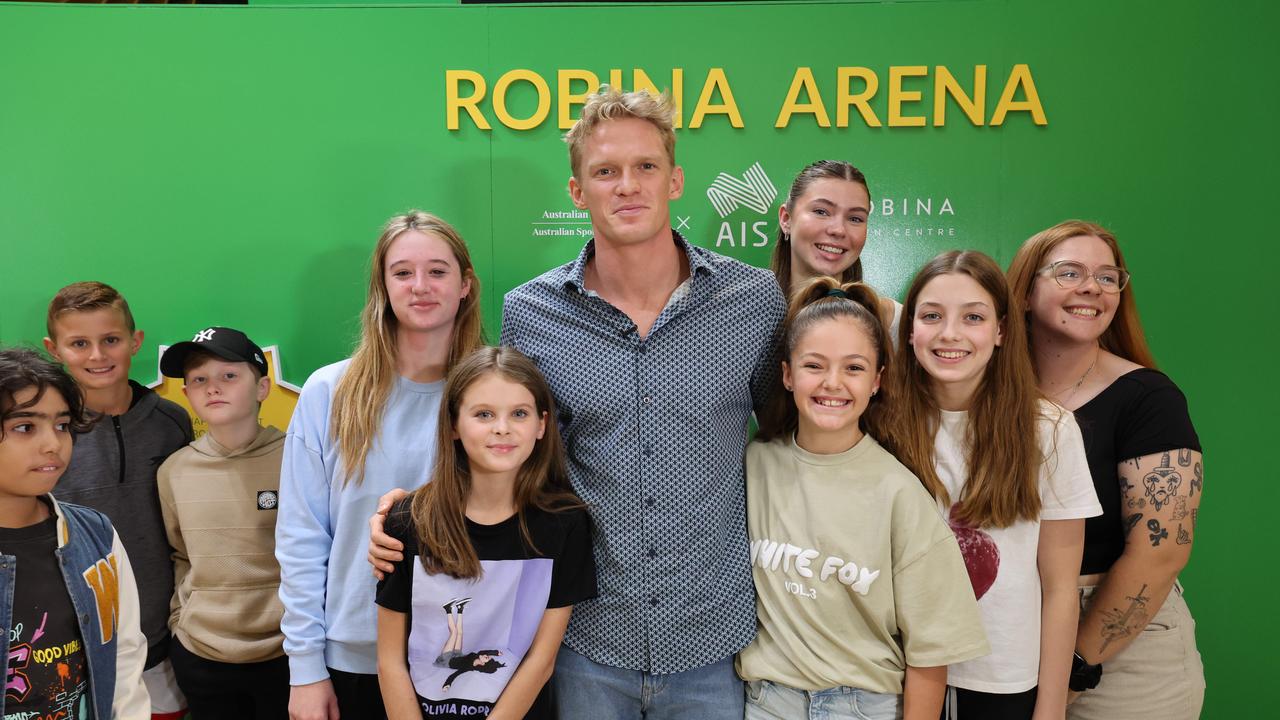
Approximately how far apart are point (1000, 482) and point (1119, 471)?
0.40 meters

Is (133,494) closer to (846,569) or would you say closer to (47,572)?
(47,572)

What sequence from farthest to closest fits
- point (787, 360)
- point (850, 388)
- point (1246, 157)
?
point (1246, 157), point (787, 360), point (850, 388)

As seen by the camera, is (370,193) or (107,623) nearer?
(107,623)

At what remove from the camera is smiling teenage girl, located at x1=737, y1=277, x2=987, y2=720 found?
166cm

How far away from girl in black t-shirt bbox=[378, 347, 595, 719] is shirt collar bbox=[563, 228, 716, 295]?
8.4 inches

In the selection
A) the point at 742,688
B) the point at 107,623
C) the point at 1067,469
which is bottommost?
the point at 742,688

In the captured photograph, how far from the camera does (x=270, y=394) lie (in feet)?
9.77

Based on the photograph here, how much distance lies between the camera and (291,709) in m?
1.93

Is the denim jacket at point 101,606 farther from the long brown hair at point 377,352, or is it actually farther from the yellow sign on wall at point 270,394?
the yellow sign on wall at point 270,394

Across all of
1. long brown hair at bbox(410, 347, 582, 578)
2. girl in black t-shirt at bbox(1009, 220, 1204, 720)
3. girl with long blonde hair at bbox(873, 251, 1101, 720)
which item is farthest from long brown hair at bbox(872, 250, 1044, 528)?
long brown hair at bbox(410, 347, 582, 578)

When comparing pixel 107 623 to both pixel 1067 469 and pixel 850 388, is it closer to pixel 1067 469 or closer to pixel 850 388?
pixel 850 388

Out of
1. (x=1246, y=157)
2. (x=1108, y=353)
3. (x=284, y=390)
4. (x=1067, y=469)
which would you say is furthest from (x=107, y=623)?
(x=1246, y=157)

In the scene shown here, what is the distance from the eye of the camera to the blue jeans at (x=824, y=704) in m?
1.66

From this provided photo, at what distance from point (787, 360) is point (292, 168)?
2.11 m
